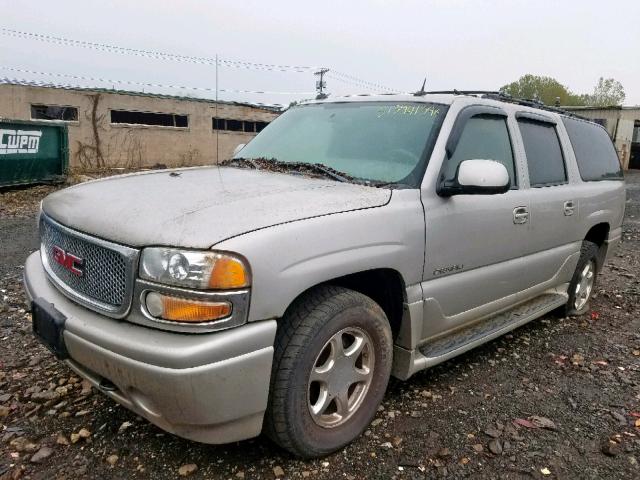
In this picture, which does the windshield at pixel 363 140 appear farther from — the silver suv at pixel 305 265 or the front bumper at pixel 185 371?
the front bumper at pixel 185 371

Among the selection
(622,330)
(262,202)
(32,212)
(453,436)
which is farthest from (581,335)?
(32,212)

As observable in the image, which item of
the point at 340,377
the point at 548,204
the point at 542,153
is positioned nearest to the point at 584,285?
the point at 548,204

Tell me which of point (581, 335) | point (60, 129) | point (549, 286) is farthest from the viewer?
point (60, 129)

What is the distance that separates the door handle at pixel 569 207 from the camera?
12.6 feet

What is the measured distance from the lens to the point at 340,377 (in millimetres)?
2404

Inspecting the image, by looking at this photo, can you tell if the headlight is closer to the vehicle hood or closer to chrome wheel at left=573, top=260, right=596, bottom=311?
the vehicle hood

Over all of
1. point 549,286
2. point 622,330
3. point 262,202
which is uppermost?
point 262,202

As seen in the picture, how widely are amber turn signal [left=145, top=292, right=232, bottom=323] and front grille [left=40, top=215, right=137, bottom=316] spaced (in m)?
0.17

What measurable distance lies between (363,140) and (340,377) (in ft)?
4.70

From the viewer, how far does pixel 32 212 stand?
30.6ft

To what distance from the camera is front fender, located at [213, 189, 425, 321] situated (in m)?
1.95

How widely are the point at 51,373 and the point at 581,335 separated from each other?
13.3ft

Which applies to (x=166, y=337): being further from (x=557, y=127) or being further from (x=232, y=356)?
(x=557, y=127)

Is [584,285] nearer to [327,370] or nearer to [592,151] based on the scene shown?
[592,151]
